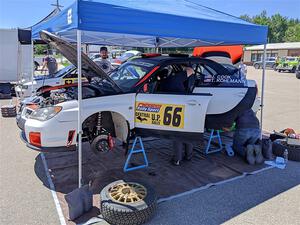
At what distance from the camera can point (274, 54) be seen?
52000 millimetres

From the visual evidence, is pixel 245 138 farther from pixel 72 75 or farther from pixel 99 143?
pixel 72 75

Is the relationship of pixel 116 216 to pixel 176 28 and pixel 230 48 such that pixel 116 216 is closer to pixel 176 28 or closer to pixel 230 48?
pixel 176 28

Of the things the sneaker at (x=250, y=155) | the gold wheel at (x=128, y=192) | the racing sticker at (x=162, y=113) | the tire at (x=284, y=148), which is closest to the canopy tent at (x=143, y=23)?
the gold wheel at (x=128, y=192)

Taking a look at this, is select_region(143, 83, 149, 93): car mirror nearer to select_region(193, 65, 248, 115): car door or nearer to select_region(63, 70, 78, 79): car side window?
select_region(193, 65, 248, 115): car door

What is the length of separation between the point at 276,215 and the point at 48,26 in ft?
13.9

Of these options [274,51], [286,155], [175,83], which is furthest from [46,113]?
[274,51]

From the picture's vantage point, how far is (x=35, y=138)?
3.90m

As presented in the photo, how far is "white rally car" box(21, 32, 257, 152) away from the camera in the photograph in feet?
12.9

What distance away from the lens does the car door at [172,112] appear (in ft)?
14.3

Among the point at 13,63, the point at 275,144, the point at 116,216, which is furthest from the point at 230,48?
the point at 13,63

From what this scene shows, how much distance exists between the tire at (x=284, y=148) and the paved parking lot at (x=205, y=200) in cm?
18

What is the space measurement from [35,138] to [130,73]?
1.95m

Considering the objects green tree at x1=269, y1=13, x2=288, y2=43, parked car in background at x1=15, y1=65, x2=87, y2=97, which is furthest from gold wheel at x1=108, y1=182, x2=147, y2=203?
green tree at x1=269, y1=13, x2=288, y2=43

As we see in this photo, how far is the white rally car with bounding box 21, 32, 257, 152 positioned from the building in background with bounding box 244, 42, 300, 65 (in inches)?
1720
